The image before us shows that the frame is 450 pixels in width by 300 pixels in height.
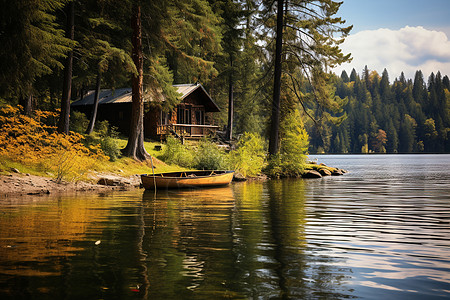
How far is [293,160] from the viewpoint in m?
36.5

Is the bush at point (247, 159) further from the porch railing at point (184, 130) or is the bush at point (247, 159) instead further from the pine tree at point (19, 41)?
the pine tree at point (19, 41)

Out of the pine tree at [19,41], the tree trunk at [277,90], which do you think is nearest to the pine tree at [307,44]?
the tree trunk at [277,90]

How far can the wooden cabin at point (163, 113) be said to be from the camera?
137 feet

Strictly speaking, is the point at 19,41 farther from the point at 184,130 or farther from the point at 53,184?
the point at 184,130

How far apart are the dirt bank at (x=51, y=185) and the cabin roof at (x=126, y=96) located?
17772 millimetres

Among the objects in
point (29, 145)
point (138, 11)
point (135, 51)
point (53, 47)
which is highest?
point (138, 11)

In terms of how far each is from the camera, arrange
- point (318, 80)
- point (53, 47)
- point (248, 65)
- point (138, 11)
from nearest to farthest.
→ 1. point (53, 47)
2. point (138, 11)
3. point (318, 80)
4. point (248, 65)

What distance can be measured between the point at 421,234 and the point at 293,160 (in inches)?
1043

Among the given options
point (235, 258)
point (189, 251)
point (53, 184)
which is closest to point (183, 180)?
point (53, 184)

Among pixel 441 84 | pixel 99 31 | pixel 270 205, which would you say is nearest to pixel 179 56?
pixel 99 31

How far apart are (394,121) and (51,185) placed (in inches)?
6514

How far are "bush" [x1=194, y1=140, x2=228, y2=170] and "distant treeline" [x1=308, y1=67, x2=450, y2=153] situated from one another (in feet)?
404

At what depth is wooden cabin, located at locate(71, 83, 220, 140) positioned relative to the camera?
41.9 meters

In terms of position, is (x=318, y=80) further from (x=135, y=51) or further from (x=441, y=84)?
(x=441, y=84)
